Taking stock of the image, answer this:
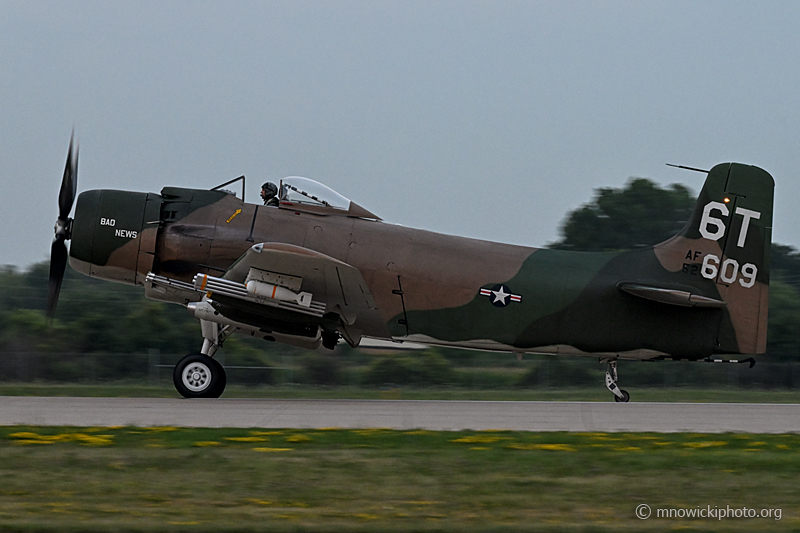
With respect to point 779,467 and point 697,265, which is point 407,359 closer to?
point 697,265

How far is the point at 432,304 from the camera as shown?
14.4 m

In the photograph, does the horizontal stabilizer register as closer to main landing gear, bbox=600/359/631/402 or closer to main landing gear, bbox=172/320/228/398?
main landing gear, bbox=600/359/631/402

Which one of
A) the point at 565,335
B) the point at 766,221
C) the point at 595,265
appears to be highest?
the point at 766,221

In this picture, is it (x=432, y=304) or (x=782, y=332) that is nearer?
(x=432, y=304)

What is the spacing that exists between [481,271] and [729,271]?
4.02m

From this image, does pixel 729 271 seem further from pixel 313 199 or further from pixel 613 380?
pixel 313 199

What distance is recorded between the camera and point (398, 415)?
487 inches

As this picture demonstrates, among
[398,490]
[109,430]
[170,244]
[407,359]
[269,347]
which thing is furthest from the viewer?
[269,347]

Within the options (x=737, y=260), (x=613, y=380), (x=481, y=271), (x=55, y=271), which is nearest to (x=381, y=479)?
(x=481, y=271)

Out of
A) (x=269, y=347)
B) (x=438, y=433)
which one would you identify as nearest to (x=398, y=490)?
(x=438, y=433)

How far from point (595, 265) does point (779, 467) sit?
6450mm

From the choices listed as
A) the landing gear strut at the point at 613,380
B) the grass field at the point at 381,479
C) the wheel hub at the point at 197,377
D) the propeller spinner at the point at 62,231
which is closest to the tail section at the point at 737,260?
the landing gear strut at the point at 613,380

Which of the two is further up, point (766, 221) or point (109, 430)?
point (766, 221)

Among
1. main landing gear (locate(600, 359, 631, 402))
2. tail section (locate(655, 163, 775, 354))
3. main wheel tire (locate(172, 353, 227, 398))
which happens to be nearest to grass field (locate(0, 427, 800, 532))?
main wheel tire (locate(172, 353, 227, 398))
